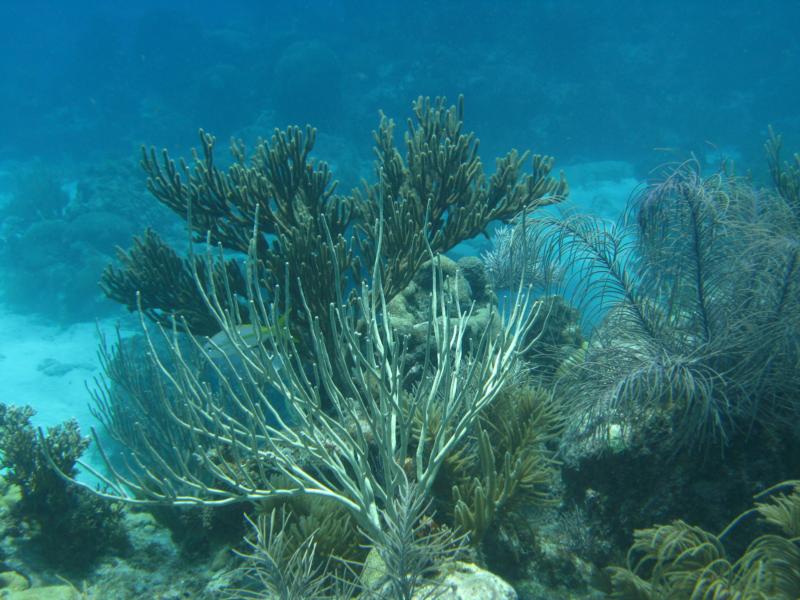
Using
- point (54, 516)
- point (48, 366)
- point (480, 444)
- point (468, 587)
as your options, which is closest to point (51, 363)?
point (48, 366)

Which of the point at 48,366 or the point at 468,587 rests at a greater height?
the point at 48,366

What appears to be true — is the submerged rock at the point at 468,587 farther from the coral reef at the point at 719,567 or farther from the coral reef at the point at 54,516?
the coral reef at the point at 54,516

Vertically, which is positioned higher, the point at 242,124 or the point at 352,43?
the point at 352,43

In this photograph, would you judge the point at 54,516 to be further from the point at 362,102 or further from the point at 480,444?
the point at 362,102

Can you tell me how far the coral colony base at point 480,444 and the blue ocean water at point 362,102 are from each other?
426 inches

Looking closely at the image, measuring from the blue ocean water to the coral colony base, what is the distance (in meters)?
10.8

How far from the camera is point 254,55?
3184 cm

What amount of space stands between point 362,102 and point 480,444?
957 inches

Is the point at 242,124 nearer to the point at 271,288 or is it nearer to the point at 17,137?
the point at 17,137

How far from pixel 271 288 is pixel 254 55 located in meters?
34.3

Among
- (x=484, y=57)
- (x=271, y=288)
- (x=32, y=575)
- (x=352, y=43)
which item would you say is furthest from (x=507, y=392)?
(x=352, y=43)

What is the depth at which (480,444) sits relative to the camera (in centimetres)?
245

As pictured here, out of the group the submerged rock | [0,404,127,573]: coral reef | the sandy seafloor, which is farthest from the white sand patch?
the submerged rock

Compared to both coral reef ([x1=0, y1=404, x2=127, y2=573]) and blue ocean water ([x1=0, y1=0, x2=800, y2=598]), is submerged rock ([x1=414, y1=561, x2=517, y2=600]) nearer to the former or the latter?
coral reef ([x1=0, y1=404, x2=127, y2=573])
